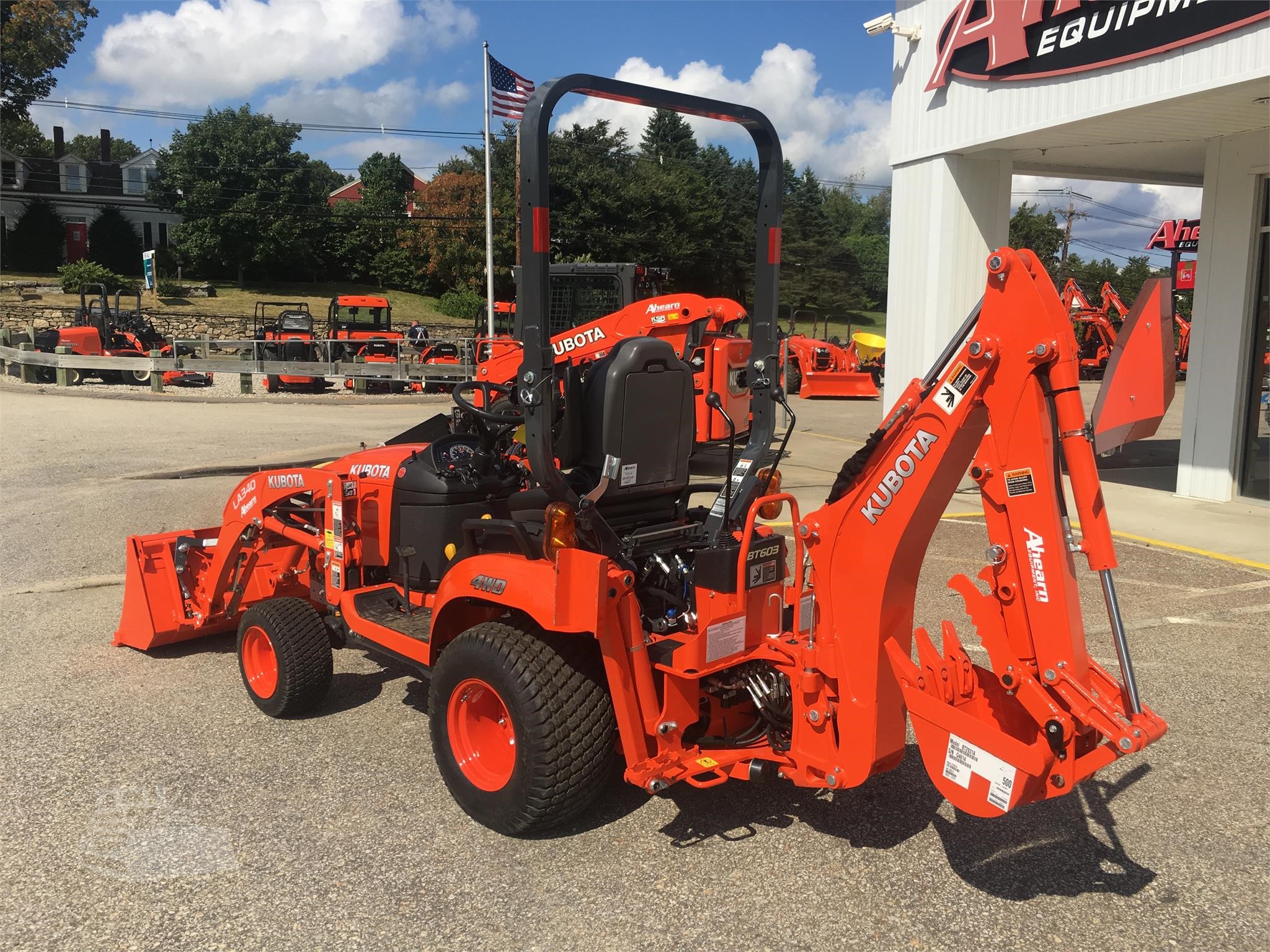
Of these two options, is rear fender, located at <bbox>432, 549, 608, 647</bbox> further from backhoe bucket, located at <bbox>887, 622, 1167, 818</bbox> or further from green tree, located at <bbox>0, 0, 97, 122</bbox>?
green tree, located at <bbox>0, 0, 97, 122</bbox>

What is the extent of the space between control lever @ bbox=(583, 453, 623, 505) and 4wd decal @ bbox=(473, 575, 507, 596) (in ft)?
1.48

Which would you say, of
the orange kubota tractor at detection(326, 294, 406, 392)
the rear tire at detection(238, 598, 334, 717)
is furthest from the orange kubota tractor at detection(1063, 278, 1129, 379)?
the rear tire at detection(238, 598, 334, 717)

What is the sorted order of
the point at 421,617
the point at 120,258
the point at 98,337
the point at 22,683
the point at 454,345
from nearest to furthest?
the point at 421,617 → the point at 22,683 → the point at 98,337 → the point at 454,345 → the point at 120,258

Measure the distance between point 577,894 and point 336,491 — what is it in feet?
7.85

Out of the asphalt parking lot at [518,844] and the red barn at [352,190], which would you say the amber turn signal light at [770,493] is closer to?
the asphalt parking lot at [518,844]

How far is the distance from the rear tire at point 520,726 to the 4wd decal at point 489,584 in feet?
0.46

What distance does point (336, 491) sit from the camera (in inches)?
190

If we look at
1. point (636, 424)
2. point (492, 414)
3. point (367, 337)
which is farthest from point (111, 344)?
point (636, 424)

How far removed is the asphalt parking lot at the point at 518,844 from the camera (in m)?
3.15

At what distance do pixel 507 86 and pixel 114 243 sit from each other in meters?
37.1

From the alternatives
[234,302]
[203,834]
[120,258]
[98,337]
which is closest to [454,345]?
[98,337]

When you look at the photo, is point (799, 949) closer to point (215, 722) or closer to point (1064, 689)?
point (1064, 689)

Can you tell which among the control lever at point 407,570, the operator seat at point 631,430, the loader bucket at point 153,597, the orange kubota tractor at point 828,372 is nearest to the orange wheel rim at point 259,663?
the control lever at point 407,570

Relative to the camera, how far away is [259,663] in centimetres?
502
